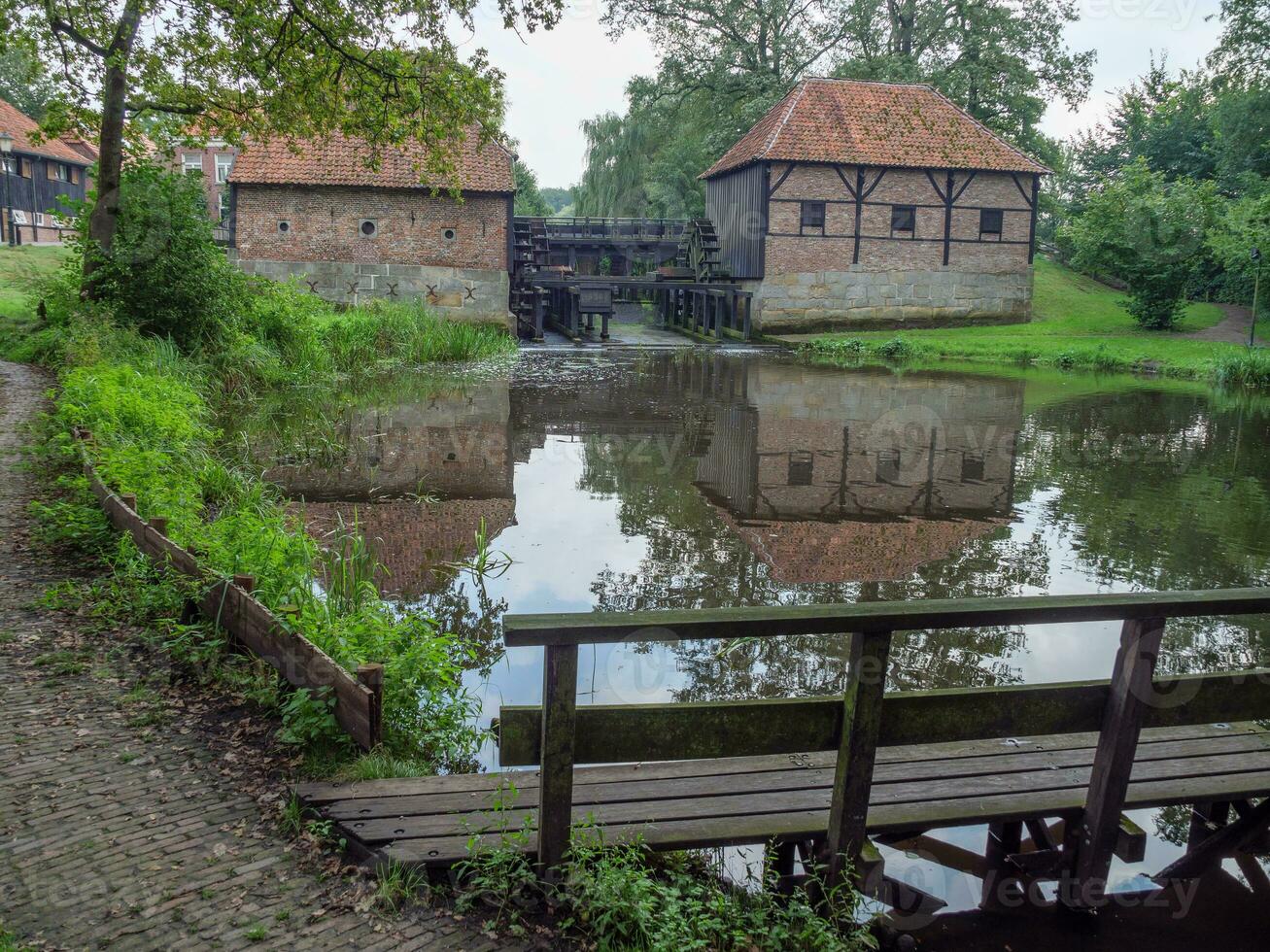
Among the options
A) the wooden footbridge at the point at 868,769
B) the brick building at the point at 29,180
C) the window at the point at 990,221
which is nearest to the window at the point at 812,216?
the window at the point at 990,221

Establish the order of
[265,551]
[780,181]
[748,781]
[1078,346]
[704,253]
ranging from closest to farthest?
[748,781] → [265,551] → [1078,346] → [780,181] → [704,253]

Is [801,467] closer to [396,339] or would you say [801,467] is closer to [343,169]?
[396,339]

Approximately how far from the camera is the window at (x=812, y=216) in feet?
93.2

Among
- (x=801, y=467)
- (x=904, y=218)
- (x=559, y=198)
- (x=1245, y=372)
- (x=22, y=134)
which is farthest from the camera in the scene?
(x=559, y=198)

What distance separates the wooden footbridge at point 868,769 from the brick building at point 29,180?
35.1 metres

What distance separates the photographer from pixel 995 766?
13.1 feet

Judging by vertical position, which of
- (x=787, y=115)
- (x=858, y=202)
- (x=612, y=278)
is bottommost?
(x=612, y=278)

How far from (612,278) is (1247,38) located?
1701 centimetres

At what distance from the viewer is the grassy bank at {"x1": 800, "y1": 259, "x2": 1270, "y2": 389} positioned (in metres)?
22.3

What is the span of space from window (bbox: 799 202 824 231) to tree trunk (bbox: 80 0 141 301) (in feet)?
59.9

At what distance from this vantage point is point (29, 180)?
1473 inches

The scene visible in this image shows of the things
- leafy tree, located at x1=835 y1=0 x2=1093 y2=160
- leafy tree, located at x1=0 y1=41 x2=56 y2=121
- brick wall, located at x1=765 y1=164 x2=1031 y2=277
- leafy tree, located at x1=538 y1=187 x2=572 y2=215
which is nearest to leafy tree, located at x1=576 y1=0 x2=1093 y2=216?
leafy tree, located at x1=835 y1=0 x2=1093 y2=160

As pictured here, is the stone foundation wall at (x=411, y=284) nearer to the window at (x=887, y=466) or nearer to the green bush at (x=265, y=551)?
the window at (x=887, y=466)

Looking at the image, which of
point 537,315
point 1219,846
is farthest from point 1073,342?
point 1219,846
